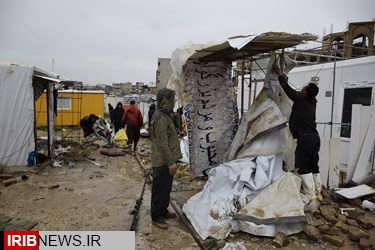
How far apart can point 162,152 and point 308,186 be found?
2.42m

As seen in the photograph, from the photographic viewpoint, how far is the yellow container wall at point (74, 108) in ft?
68.2

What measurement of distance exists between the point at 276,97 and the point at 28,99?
6999mm

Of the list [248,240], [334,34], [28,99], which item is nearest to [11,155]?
[28,99]

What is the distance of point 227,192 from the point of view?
15.2 ft

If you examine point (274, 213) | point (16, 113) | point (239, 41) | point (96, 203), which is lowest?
point (96, 203)

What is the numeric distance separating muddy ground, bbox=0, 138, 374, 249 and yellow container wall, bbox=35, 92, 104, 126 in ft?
41.5

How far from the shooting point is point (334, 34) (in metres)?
11.8

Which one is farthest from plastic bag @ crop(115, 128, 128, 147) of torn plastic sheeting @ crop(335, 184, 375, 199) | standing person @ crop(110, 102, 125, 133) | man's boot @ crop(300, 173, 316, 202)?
man's boot @ crop(300, 173, 316, 202)

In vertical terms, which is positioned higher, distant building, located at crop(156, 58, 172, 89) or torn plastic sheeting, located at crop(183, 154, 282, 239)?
distant building, located at crop(156, 58, 172, 89)

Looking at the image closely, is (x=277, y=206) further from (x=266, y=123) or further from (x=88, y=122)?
(x=88, y=122)

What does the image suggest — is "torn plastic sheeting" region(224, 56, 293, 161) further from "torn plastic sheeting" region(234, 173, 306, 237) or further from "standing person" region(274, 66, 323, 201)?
"torn plastic sheeting" region(234, 173, 306, 237)

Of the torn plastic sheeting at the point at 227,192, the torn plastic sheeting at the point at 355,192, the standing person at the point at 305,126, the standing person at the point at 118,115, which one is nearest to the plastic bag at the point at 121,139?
the standing person at the point at 118,115

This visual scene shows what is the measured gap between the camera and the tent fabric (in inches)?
318

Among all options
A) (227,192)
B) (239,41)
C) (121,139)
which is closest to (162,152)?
(227,192)
